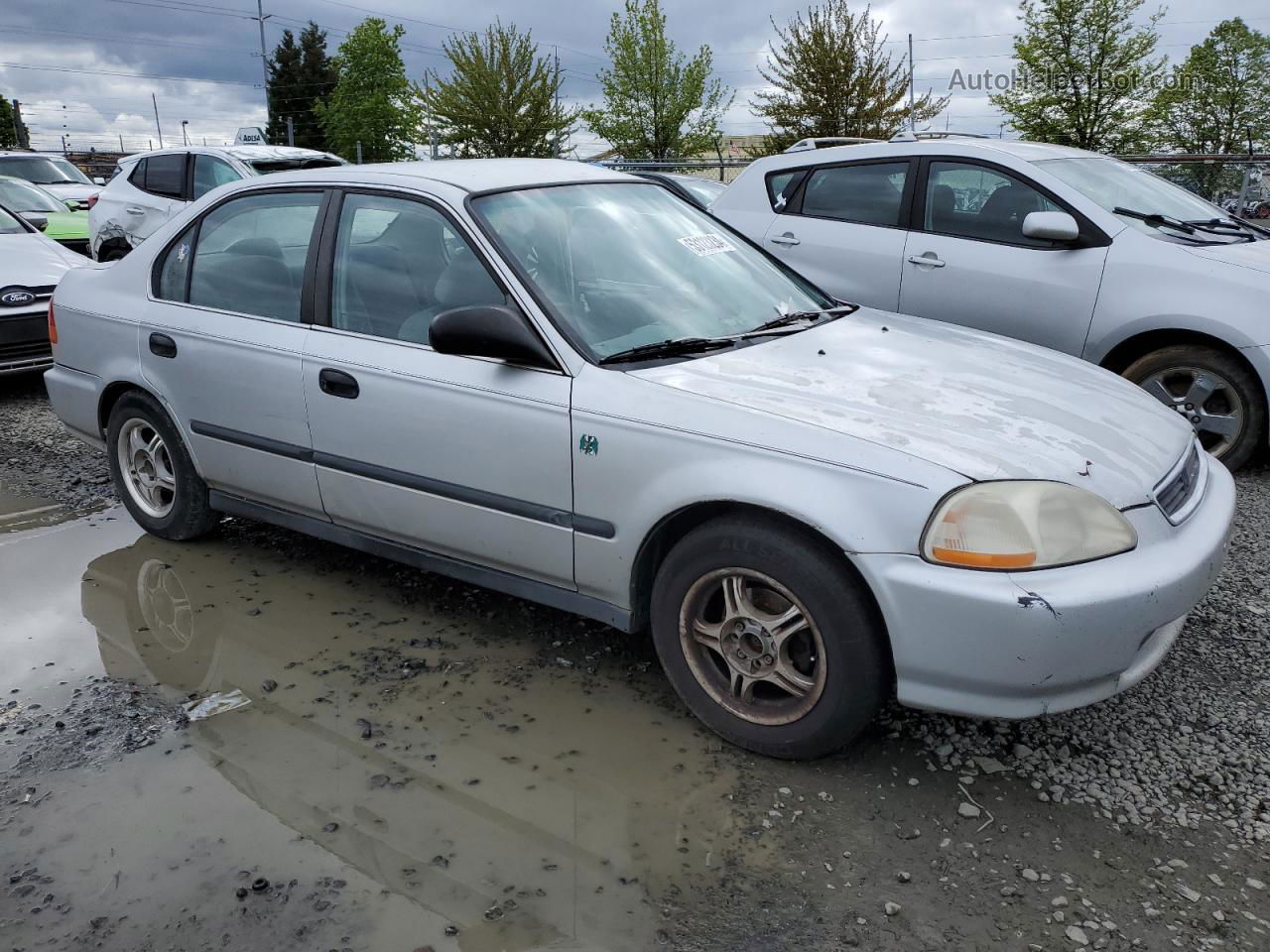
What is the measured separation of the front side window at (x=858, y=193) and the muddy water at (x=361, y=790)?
11.4 feet

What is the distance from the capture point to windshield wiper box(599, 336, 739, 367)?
10.4ft

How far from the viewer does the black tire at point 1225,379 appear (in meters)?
5.18

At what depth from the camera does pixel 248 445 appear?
4.03 m

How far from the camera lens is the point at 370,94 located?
60469mm

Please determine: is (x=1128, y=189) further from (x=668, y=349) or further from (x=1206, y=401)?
(x=668, y=349)

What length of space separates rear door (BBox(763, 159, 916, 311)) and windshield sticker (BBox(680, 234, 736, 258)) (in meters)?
2.05

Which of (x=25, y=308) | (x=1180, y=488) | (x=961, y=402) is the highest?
(x=961, y=402)

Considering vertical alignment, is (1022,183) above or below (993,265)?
above

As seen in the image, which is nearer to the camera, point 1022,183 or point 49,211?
point 1022,183

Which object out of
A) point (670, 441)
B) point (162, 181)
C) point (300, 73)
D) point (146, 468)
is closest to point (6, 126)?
point (300, 73)

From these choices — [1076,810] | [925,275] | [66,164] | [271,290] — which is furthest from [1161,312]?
[66,164]

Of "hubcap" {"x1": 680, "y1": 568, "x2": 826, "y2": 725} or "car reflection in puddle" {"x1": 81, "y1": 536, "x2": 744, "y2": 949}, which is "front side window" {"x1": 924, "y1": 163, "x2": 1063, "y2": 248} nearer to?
"car reflection in puddle" {"x1": 81, "y1": 536, "x2": 744, "y2": 949}

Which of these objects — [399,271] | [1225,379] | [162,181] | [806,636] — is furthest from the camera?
[162,181]

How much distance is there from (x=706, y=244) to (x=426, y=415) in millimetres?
1246
